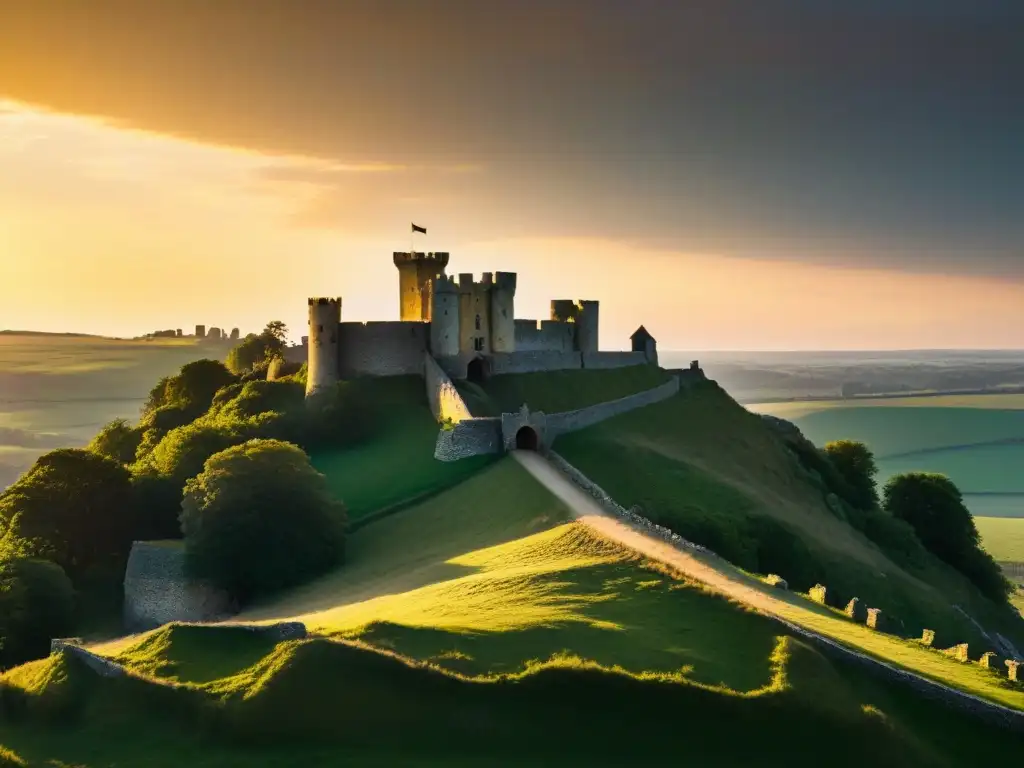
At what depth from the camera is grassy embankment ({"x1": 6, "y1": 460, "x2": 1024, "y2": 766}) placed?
30.6 meters

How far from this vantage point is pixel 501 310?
293ft

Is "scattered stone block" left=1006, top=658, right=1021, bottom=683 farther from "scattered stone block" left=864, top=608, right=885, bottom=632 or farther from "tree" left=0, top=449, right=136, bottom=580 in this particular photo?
"tree" left=0, top=449, right=136, bottom=580

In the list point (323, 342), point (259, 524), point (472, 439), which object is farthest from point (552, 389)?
point (259, 524)

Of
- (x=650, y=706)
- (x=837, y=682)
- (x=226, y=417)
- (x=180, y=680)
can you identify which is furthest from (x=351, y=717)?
(x=226, y=417)

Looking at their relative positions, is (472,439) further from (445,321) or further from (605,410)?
(605,410)

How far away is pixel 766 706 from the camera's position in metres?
31.4

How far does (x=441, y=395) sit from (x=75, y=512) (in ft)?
87.3

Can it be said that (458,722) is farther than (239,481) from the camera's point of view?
No

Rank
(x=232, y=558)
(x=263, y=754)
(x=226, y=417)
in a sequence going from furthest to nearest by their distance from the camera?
(x=226, y=417) → (x=232, y=558) → (x=263, y=754)

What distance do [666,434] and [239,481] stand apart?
1656 inches

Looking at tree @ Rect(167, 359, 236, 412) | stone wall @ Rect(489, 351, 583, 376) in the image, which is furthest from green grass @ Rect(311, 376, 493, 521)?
tree @ Rect(167, 359, 236, 412)

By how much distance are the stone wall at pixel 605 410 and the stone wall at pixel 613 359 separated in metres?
3.91

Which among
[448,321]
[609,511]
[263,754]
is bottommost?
[263,754]

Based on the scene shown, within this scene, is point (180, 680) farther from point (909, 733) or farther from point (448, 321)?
point (448, 321)
